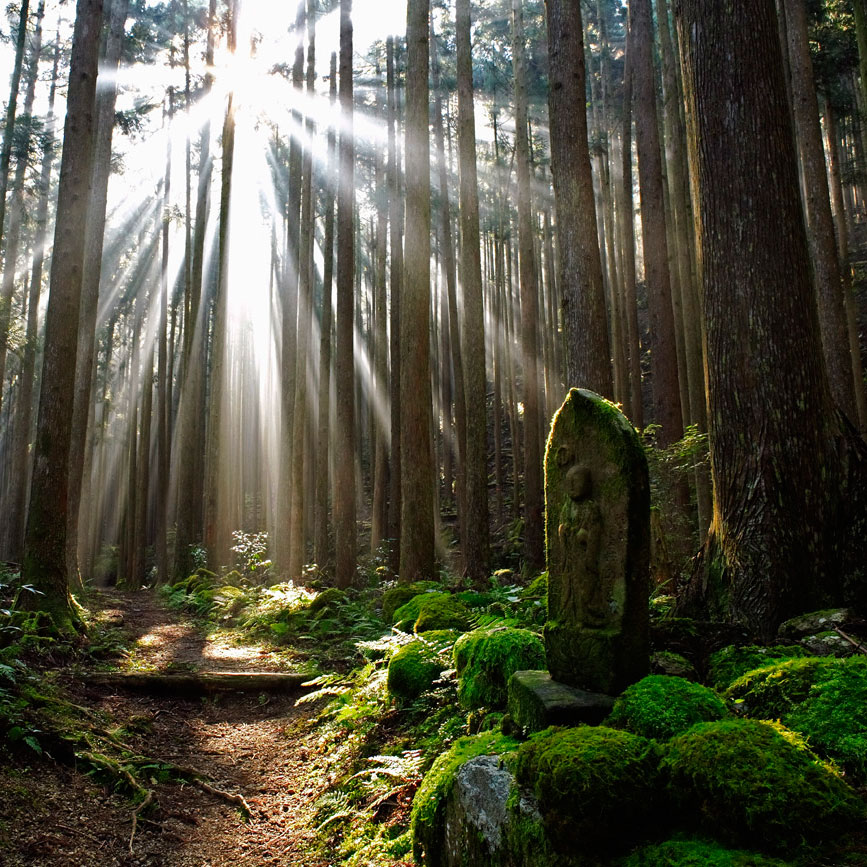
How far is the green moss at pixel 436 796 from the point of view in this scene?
124 inches

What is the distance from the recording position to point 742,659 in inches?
154

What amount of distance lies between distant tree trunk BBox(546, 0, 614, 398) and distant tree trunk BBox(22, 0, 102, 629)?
6.34m

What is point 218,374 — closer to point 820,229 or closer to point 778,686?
point 820,229

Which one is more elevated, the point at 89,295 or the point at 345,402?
the point at 89,295

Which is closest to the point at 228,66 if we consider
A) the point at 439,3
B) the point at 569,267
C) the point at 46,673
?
the point at 439,3

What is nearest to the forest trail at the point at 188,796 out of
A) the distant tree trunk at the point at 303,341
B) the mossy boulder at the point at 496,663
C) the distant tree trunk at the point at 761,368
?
the mossy boulder at the point at 496,663

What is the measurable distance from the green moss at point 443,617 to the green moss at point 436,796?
8.65 ft

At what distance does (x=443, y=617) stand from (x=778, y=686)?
359 cm

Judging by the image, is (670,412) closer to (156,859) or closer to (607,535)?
(607,535)

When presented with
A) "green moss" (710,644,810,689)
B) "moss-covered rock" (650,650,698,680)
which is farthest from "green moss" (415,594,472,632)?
"green moss" (710,644,810,689)

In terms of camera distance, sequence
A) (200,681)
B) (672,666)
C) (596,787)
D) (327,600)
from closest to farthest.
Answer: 1. (596,787)
2. (672,666)
3. (200,681)
4. (327,600)

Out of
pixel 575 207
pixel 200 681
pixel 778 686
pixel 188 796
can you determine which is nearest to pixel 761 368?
pixel 778 686

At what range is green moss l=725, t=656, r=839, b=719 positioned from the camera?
3.13 metres

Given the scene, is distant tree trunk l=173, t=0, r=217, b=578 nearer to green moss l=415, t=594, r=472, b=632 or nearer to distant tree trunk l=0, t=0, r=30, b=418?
distant tree trunk l=0, t=0, r=30, b=418
